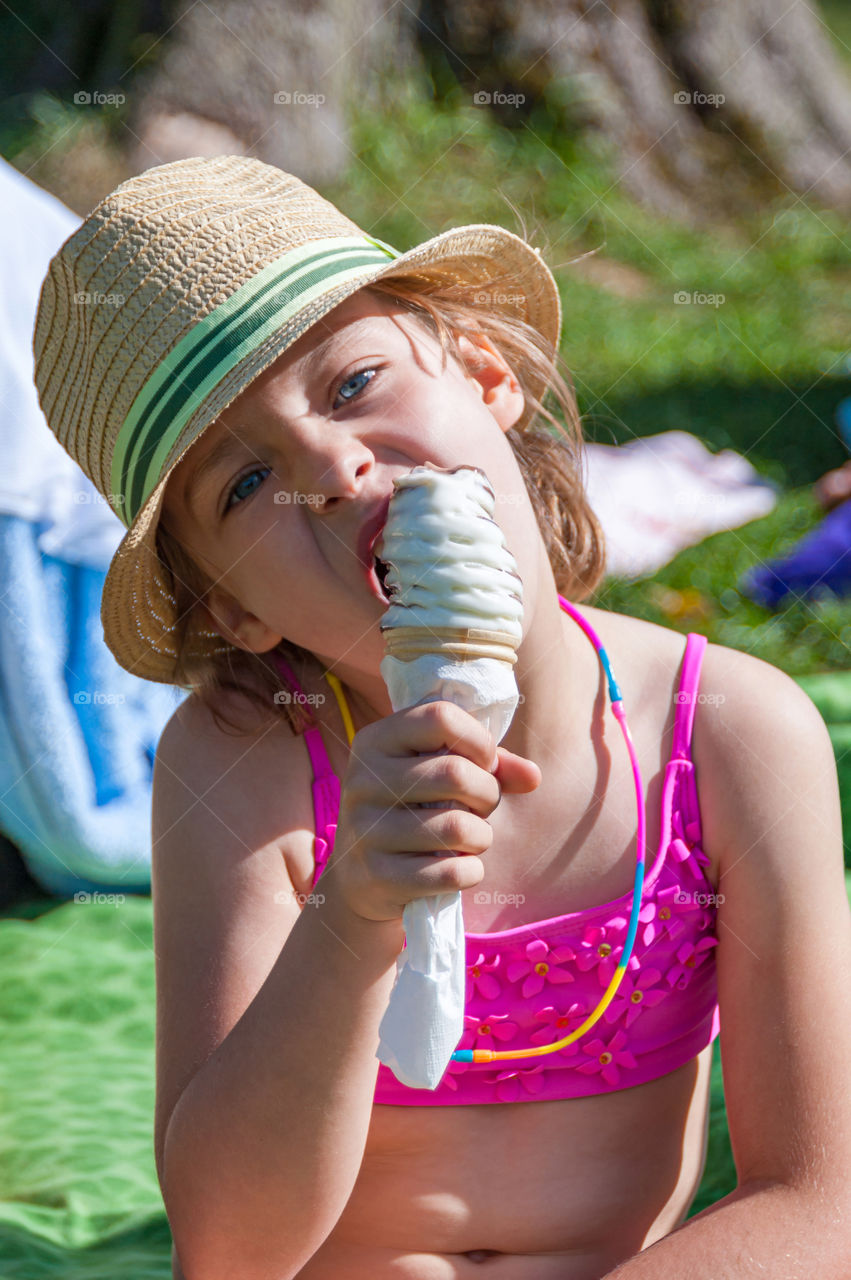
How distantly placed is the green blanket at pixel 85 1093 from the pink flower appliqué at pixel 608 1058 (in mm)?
660

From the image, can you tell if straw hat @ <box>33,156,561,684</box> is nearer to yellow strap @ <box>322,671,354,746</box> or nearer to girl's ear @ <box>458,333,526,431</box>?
girl's ear @ <box>458,333,526,431</box>

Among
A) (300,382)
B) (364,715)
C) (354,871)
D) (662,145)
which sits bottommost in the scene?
(662,145)

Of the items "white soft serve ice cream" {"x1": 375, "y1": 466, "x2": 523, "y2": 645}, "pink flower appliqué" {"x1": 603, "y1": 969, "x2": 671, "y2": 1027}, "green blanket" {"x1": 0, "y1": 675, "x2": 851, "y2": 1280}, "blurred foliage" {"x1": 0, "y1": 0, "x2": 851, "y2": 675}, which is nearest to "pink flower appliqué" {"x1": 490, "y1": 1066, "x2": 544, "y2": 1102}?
"pink flower appliqué" {"x1": 603, "y1": 969, "x2": 671, "y2": 1027}

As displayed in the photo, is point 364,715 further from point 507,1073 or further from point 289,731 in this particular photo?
point 507,1073

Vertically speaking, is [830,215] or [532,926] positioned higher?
[532,926]

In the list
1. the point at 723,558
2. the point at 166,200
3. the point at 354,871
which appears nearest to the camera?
the point at 354,871

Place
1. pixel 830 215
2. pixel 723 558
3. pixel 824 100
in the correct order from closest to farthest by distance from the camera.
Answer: pixel 723 558
pixel 830 215
pixel 824 100

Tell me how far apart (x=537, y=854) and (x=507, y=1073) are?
0.27 m

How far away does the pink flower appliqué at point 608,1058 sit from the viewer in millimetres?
1655

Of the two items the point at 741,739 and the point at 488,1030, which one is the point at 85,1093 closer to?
the point at 488,1030

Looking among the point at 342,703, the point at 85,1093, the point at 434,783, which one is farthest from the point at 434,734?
the point at 85,1093

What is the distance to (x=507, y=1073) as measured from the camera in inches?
64.8

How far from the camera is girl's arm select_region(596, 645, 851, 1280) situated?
1.46 metres

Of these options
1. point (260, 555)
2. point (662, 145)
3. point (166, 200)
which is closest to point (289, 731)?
point (260, 555)
